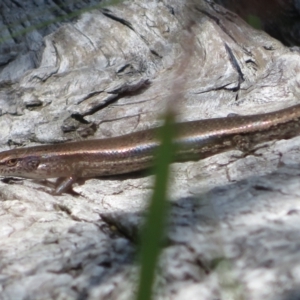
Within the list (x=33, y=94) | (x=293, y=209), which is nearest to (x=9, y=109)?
(x=33, y=94)

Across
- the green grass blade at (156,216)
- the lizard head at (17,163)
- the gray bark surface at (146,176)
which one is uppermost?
the green grass blade at (156,216)

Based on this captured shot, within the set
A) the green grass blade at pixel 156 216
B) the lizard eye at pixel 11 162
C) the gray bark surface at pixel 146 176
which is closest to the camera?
the green grass blade at pixel 156 216

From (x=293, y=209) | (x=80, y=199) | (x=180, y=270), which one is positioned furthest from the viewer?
(x=80, y=199)

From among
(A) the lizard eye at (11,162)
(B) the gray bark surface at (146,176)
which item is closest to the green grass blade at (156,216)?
(B) the gray bark surface at (146,176)

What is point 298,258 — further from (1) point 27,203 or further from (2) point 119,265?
(1) point 27,203

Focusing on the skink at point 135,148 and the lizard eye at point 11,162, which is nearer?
the skink at point 135,148

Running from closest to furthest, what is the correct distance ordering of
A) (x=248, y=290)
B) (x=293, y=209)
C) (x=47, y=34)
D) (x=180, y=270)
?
1. (x=248, y=290)
2. (x=180, y=270)
3. (x=293, y=209)
4. (x=47, y=34)

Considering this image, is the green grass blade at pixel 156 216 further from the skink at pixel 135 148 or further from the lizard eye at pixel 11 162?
the lizard eye at pixel 11 162

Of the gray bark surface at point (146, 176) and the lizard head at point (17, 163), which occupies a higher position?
the gray bark surface at point (146, 176)
